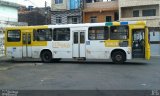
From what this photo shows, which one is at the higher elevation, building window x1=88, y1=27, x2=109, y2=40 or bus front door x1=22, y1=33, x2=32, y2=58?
building window x1=88, y1=27, x2=109, y2=40

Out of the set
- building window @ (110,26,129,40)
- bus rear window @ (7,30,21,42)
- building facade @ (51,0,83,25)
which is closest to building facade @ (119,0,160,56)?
building facade @ (51,0,83,25)

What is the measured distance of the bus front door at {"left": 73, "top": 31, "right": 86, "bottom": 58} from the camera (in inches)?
1015

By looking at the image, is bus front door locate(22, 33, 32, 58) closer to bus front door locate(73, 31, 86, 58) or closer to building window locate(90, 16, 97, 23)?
bus front door locate(73, 31, 86, 58)

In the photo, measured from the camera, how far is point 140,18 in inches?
1796

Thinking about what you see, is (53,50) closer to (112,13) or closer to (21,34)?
(21,34)

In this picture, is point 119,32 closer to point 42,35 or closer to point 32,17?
point 42,35

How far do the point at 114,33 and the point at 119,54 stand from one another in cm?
141

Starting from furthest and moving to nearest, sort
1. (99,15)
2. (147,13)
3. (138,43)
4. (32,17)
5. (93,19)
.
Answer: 1. (32,17)
2. (93,19)
3. (99,15)
4. (147,13)
5. (138,43)

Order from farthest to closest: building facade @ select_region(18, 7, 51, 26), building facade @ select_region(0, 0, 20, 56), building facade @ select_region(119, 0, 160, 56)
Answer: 1. building facade @ select_region(18, 7, 51, 26)
2. building facade @ select_region(0, 0, 20, 56)
3. building facade @ select_region(119, 0, 160, 56)

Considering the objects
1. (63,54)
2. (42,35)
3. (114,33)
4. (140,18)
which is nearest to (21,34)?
(42,35)

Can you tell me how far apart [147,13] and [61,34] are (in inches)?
866

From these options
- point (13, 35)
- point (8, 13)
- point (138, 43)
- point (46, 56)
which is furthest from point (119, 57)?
point (8, 13)

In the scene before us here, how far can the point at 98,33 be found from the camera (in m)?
25.3

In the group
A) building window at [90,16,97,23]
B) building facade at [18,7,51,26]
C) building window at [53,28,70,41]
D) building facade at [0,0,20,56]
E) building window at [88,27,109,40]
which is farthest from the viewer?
building facade at [18,7,51,26]
